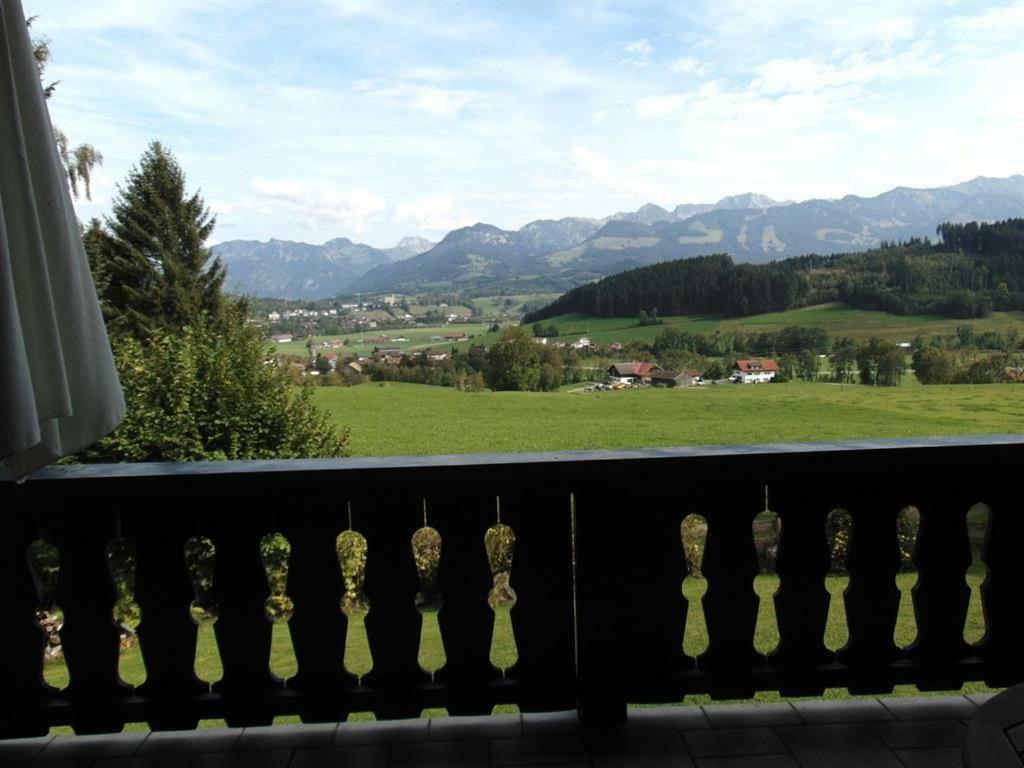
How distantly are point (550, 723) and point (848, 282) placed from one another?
42.9 feet

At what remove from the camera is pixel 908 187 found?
17656 mm

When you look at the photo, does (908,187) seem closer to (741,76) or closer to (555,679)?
(741,76)

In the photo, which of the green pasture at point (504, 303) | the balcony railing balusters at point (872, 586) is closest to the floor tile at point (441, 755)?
the balcony railing balusters at point (872, 586)

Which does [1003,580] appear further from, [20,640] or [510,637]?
[510,637]

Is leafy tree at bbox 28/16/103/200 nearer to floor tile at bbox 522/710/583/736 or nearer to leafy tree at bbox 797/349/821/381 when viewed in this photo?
floor tile at bbox 522/710/583/736

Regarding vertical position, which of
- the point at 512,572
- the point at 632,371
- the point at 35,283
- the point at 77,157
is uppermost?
the point at 77,157

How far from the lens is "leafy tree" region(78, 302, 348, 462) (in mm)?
10477

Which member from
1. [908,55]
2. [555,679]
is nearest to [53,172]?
[555,679]

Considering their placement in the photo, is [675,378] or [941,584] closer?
[941,584]

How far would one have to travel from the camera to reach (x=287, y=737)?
1.68m

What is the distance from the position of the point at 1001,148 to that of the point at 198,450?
501 inches

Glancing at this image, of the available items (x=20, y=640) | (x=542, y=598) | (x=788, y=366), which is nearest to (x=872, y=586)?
(x=542, y=598)

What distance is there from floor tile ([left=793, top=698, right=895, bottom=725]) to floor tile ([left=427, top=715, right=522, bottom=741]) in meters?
0.71

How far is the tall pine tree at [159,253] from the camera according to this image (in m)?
21.8
